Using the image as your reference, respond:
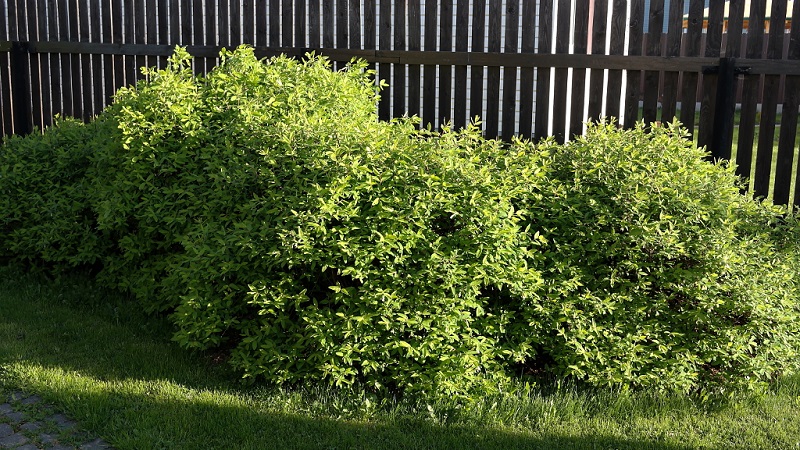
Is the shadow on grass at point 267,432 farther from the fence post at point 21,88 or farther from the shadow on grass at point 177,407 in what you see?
the fence post at point 21,88

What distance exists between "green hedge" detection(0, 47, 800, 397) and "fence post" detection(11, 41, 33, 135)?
466cm

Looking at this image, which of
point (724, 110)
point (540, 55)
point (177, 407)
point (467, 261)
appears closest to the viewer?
point (177, 407)

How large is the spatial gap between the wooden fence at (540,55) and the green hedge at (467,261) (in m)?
0.86

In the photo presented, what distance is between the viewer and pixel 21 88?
924cm

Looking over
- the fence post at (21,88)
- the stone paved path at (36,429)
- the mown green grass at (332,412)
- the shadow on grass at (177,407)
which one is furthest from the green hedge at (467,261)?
the fence post at (21,88)

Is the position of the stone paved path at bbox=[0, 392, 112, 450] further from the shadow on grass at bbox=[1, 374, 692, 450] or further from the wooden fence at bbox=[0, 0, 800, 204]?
the wooden fence at bbox=[0, 0, 800, 204]

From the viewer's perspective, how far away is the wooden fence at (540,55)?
605cm

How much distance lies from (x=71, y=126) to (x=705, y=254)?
5.06 meters

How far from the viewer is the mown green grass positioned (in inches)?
168

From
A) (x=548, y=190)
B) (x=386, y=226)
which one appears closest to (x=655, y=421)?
(x=548, y=190)

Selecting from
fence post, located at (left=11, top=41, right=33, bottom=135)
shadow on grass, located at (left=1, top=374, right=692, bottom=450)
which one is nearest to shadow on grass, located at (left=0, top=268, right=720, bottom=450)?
shadow on grass, located at (left=1, top=374, right=692, bottom=450)

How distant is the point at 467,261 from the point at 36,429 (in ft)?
7.69

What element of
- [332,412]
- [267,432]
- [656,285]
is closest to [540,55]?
[656,285]

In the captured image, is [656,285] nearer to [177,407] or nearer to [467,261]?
[467,261]
